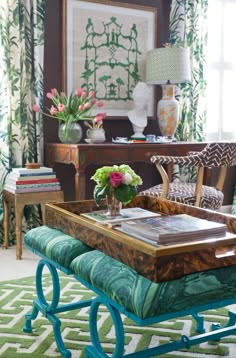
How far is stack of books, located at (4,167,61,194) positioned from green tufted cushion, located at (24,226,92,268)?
1.22m

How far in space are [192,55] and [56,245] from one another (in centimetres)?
299

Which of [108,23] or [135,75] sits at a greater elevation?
[108,23]

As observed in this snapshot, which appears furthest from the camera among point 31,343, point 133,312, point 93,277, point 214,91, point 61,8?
point 214,91

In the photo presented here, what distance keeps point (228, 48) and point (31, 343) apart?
3.80 meters

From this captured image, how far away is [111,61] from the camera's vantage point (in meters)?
4.11

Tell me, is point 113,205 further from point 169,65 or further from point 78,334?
point 169,65

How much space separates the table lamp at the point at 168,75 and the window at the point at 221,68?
85cm

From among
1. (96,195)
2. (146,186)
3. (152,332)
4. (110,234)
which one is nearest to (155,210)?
(96,195)

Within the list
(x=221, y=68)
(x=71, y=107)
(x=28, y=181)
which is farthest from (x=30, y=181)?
(x=221, y=68)

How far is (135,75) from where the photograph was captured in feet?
13.9

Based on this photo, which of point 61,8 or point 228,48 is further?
point 228,48

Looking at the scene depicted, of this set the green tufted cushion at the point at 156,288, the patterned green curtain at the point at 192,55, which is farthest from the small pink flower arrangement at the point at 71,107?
the green tufted cushion at the point at 156,288

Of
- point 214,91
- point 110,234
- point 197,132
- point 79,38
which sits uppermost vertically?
point 79,38

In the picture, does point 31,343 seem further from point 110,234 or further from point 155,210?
point 155,210
